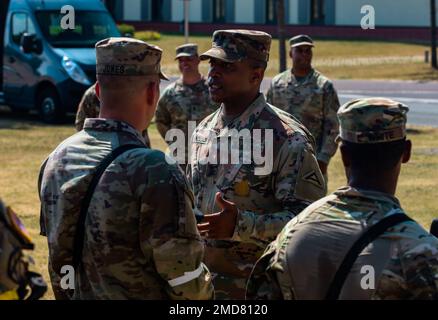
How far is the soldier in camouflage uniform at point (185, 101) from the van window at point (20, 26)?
12.9 meters

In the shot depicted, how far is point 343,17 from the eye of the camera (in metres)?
53.0

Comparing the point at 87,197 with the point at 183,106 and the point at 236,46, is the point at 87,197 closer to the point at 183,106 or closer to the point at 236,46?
the point at 236,46

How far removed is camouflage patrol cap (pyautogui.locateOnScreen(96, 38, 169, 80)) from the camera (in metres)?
4.09

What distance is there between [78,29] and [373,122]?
19519mm

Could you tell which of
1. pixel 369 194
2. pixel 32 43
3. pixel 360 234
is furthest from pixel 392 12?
pixel 360 234

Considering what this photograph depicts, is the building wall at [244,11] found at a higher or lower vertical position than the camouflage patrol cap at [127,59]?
lower

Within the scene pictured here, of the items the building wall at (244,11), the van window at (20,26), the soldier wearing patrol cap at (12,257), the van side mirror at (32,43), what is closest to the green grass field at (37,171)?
the van side mirror at (32,43)

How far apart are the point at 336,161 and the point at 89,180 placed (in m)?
12.1

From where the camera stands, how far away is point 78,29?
22.6 m

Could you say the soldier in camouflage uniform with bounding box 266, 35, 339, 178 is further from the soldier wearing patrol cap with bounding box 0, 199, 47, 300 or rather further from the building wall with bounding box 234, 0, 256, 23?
the building wall with bounding box 234, 0, 256, 23

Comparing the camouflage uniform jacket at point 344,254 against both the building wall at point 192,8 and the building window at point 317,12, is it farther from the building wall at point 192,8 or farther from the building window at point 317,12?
the building wall at point 192,8

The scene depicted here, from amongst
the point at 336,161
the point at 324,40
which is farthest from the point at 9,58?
the point at 324,40

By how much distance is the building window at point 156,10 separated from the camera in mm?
56844

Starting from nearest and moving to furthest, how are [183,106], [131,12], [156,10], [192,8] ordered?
[183,106], [192,8], [131,12], [156,10]
